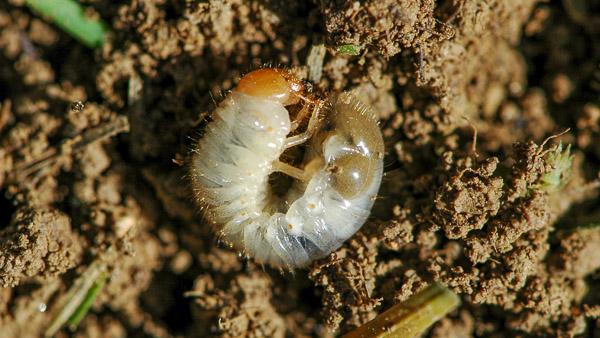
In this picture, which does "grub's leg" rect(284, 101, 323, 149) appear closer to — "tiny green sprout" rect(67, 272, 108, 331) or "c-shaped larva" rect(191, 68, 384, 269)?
"c-shaped larva" rect(191, 68, 384, 269)

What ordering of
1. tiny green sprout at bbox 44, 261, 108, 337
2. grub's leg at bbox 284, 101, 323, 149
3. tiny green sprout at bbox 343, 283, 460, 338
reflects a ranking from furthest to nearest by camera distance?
tiny green sprout at bbox 44, 261, 108, 337, grub's leg at bbox 284, 101, 323, 149, tiny green sprout at bbox 343, 283, 460, 338

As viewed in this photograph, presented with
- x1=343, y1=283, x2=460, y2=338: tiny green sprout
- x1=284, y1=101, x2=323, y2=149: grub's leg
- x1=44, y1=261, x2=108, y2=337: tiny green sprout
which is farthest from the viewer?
x1=44, y1=261, x2=108, y2=337: tiny green sprout

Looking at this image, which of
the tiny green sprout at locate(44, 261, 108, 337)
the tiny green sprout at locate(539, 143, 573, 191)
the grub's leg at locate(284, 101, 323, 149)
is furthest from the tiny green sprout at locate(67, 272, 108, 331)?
the tiny green sprout at locate(539, 143, 573, 191)

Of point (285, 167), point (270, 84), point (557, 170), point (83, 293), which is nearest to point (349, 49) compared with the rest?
point (270, 84)

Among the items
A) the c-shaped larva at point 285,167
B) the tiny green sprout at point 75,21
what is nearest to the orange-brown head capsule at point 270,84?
the c-shaped larva at point 285,167

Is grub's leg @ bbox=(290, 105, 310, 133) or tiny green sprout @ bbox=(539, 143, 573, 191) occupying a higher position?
grub's leg @ bbox=(290, 105, 310, 133)

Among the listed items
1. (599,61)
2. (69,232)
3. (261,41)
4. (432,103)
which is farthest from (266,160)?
(599,61)

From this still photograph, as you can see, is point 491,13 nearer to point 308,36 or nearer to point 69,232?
point 308,36
